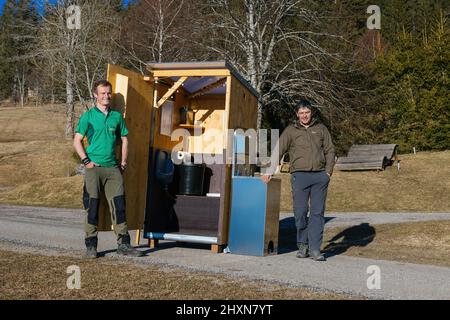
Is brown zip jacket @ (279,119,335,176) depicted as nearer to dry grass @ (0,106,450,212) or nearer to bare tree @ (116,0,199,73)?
dry grass @ (0,106,450,212)

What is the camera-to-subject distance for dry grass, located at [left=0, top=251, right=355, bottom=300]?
5.32 m

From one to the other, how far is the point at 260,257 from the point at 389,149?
18567 mm

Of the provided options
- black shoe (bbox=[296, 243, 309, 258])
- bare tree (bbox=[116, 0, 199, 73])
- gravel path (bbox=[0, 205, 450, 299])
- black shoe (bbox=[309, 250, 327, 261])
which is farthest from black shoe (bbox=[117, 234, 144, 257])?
bare tree (bbox=[116, 0, 199, 73])

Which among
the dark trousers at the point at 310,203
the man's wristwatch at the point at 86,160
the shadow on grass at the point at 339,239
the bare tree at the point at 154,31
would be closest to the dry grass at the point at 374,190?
the shadow on grass at the point at 339,239

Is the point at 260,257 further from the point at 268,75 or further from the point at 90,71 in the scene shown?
the point at 90,71

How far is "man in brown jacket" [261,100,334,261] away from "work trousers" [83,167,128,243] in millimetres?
2259

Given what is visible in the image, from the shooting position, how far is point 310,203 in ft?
27.1

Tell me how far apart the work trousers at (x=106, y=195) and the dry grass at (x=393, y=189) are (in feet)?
39.8

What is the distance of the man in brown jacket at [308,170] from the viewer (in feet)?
26.6

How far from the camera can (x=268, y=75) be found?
88.0 feet

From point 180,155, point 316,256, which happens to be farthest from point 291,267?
point 180,155

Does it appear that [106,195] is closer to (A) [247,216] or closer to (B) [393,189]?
(A) [247,216]

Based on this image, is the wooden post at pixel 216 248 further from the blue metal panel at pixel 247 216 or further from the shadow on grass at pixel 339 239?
the shadow on grass at pixel 339 239

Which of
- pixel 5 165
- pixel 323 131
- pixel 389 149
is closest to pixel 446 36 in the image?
pixel 389 149
